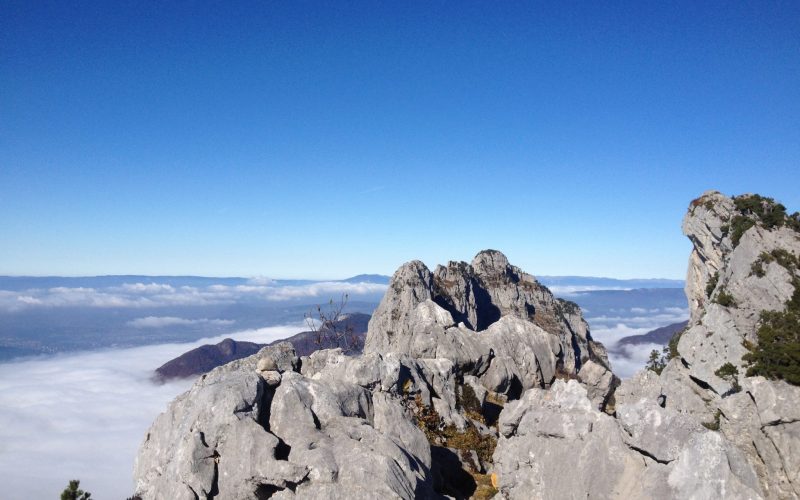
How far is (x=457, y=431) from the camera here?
26.7 meters

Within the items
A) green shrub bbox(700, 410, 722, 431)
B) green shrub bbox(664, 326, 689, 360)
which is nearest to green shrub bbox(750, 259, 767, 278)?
green shrub bbox(664, 326, 689, 360)

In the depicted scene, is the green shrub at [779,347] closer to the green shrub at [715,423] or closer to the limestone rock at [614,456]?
the green shrub at [715,423]

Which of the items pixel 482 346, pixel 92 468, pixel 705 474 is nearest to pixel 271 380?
pixel 705 474

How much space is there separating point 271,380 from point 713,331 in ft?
144

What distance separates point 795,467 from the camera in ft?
111

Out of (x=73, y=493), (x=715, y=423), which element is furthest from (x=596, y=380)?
(x=73, y=493)

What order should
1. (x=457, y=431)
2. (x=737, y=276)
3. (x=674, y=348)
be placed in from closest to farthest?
1. (x=457, y=431)
2. (x=737, y=276)
3. (x=674, y=348)

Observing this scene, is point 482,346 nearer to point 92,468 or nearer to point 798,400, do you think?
point 798,400

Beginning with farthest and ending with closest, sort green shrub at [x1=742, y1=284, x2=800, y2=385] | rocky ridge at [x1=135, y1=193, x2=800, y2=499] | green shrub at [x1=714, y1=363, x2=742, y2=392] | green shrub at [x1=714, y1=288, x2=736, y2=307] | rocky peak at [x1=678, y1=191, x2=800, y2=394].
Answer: green shrub at [x1=714, y1=288, x2=736, y2=307]
rocky peak at [x1=678, y1=191, x2=800, y2=394]
green shrub at [x1=714, y1=363, x2=742, y2=392]
green shrub at [x1=742, y1=284, x2=800, y2=385]
rocky ridge at [x1=135, y1=193, x2=800, y2=499]

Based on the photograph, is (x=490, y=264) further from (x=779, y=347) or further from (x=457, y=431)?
(x=457, y=431)

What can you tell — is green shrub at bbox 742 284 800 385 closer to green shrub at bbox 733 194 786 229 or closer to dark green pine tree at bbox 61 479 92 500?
green shrub at bbox 733 194 786 229

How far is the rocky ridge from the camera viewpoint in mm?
16172

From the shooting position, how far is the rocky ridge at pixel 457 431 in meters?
16.2

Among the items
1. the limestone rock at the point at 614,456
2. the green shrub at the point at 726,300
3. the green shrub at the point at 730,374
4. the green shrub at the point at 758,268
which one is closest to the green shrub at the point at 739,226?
the green shrub at the point at 758,268
